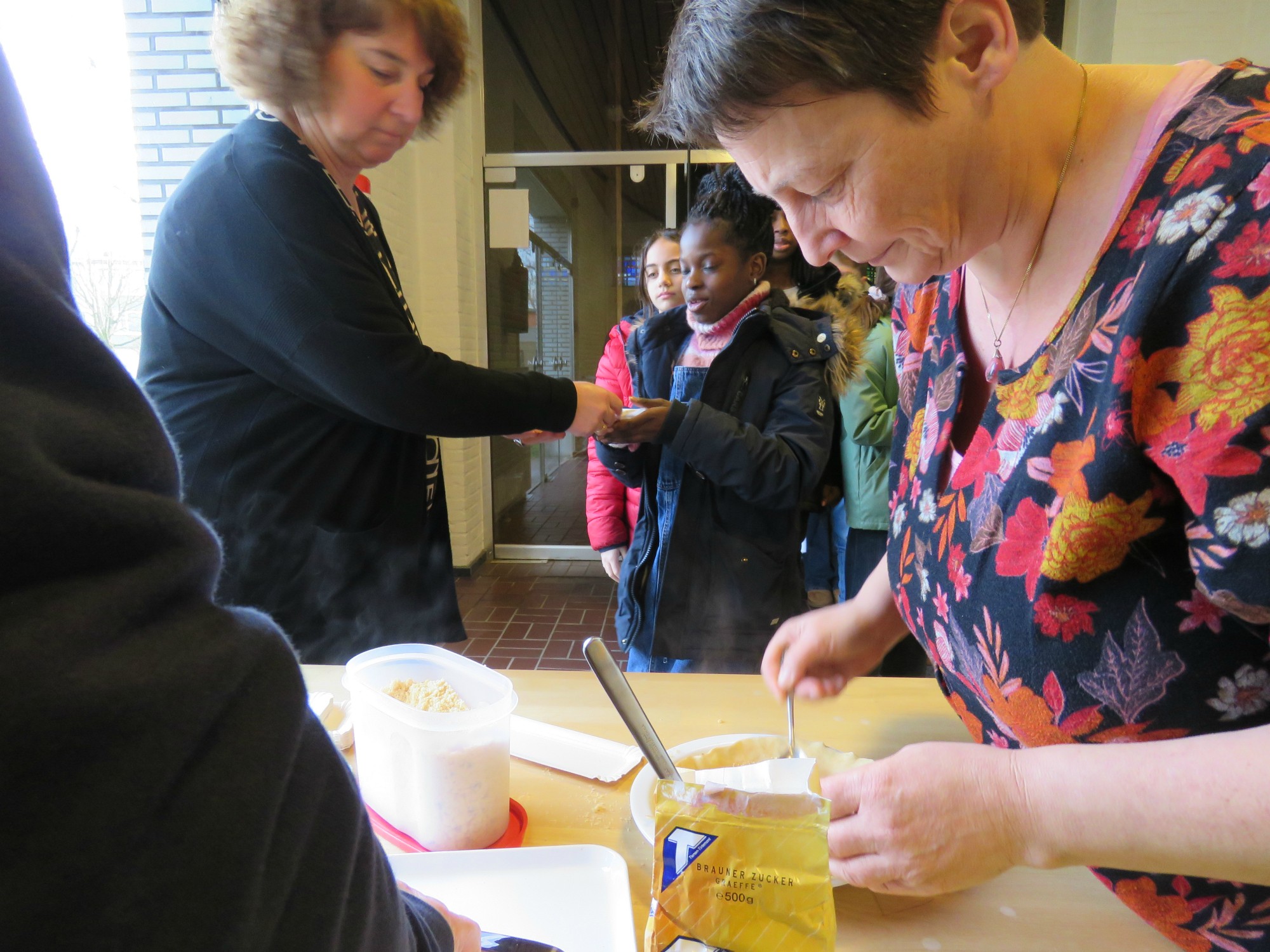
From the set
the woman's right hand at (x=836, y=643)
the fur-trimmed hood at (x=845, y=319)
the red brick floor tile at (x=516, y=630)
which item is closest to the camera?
the woman's right hand at (x=836, y=643)

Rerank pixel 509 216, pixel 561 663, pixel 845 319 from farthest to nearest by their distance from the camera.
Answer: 1. pixel 509 216
2. pixel 561 663
3. pixel 845 319

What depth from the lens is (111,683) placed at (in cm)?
25

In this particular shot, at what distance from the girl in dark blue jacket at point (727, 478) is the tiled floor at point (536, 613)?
1253 millimetres

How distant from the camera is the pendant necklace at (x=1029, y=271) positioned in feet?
2.45

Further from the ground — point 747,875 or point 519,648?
point 747,875

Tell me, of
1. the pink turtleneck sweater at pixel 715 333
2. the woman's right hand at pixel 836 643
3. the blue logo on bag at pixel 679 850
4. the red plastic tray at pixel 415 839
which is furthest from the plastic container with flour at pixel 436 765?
the pink turtleneck sweater at pixel 715 333

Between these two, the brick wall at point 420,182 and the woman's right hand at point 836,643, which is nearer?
the woman's right hand at point 836,643

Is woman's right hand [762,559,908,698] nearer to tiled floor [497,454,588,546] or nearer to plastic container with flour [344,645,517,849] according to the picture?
plastic container with flour [344,645,517,849]

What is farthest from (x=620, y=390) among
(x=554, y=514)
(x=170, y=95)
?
(x=554, y=514)

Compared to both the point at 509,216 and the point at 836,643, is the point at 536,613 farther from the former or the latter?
the point at 836,643

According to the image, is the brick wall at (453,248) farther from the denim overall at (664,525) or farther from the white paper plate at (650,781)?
the white paper plate at (650,781)

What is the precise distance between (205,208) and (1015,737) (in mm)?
1396

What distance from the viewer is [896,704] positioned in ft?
3.88

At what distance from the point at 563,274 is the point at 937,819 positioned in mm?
4736
